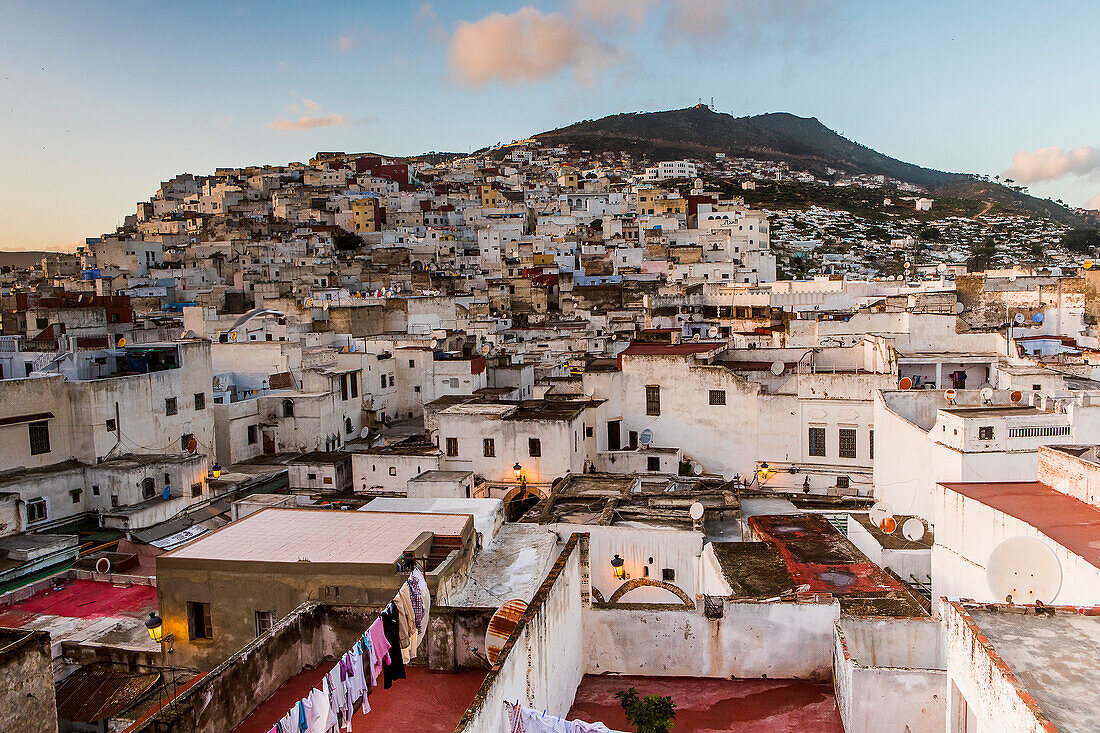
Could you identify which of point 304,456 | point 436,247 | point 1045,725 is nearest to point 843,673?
point 1045,725

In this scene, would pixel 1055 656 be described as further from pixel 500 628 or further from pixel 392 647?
pixel 392 647

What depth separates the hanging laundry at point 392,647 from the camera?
799cm

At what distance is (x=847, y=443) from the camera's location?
24.9m

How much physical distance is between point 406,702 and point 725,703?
4784 millimetres

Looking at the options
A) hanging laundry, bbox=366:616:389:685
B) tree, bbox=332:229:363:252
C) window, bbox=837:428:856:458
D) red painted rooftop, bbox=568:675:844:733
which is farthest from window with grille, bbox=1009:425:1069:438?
tree, bbox=332:229:363:252

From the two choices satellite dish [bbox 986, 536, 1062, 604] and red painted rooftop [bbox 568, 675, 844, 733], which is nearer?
red painted rooftop [bbox 568, 675, 844, 733]

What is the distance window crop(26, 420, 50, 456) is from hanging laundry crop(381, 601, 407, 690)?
2140cm

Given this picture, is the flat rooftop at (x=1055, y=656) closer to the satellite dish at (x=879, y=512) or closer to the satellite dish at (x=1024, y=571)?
the satellite dish at (x=1024, y=571)

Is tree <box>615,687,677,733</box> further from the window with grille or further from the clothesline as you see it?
the window with grille

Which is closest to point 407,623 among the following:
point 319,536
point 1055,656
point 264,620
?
point 264,620

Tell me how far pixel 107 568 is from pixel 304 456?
8.48 metres

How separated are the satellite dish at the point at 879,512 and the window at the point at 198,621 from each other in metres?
13.6

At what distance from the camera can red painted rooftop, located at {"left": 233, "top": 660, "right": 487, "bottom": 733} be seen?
25.6ft

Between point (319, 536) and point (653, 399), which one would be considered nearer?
point (319, 536)
